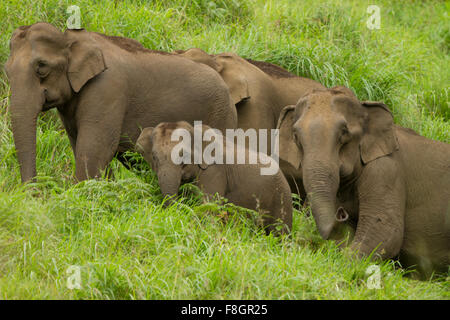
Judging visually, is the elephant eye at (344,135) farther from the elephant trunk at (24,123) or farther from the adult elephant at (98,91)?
the elephant trunk at (24,123)

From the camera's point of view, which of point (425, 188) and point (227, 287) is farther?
point (425, 188)

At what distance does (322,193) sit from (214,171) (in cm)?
87

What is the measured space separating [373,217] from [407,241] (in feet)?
1.64

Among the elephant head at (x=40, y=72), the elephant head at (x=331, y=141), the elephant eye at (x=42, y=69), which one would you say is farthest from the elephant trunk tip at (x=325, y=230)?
the elephant eye at (x=42, y=69)

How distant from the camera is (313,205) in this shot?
5.91m

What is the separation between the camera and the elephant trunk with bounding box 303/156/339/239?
588cm

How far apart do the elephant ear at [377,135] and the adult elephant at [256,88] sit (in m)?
1.41

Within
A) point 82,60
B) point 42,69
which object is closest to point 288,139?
point 82,60

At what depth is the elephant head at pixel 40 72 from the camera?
6383 millimetres

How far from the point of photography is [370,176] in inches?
248

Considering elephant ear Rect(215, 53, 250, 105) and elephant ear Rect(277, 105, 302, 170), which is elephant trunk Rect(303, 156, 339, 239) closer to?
elephant ear Rect(277, 105, 302, 170)

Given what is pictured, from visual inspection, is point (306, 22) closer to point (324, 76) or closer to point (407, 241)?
point (324, 76)

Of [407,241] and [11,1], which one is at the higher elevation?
[11,1]

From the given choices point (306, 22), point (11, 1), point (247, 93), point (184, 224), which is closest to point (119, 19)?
point (11, 1)
